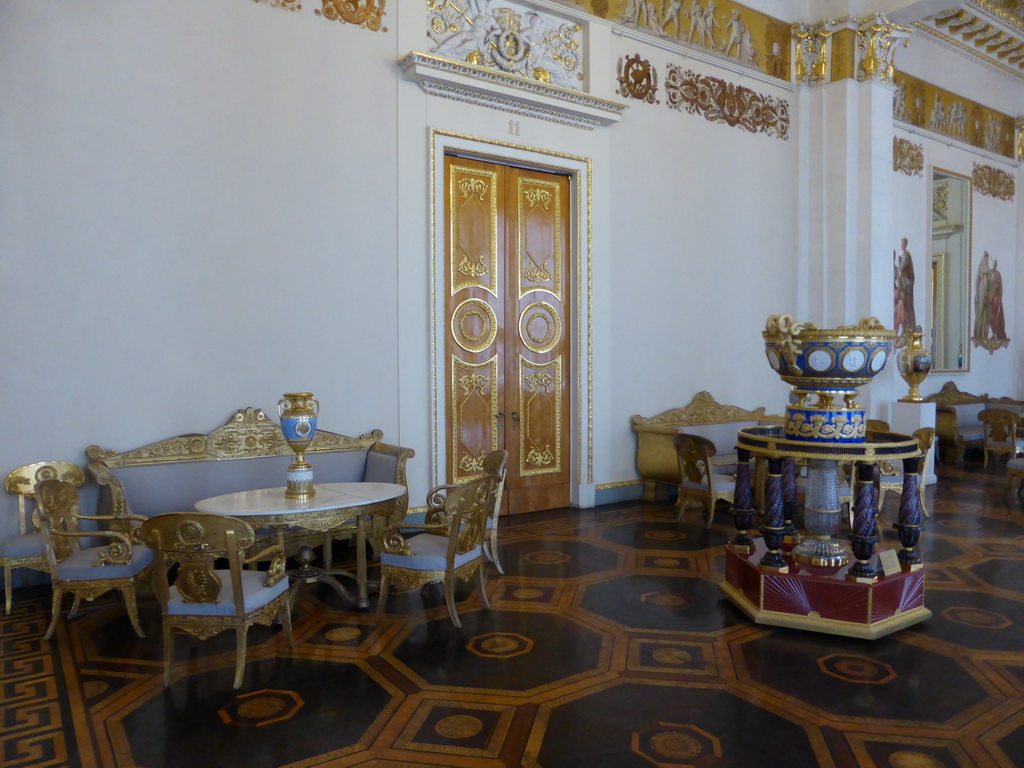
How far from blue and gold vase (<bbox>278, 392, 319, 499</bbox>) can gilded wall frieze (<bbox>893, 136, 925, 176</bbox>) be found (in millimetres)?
10181

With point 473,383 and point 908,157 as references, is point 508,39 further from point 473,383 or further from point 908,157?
point 908,157

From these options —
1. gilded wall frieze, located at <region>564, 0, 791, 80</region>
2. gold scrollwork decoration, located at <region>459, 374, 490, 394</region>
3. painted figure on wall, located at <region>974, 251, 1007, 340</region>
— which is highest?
gilded wall frieze, located at <region>564, 0, 791, 80</region>

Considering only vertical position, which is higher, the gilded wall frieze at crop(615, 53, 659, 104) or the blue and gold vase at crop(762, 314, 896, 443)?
the gilded wall frieze at crop(615, 53, 659, 104)

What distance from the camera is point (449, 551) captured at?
4.28 metres

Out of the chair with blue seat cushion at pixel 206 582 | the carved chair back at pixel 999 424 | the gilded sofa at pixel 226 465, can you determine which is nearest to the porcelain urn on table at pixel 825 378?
the gilded sofa at pixel 226 465

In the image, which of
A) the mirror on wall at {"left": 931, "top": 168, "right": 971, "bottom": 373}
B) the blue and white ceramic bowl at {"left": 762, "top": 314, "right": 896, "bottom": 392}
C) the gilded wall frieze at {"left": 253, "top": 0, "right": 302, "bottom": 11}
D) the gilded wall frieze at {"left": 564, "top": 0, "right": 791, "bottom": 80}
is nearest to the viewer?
the blue and white ceramic bowl at {"left": 762, "top": 314, "right": 896, "bottom": 392}

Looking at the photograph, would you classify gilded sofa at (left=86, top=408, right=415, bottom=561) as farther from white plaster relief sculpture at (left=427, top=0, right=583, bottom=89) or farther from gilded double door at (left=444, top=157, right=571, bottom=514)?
white plaster relief sculpture at (left=427, top=0, right=583, bottom=89)

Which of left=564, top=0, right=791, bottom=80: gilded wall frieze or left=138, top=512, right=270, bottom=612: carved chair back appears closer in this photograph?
left=138, top=512, right=270, bottom=612: carved chair back

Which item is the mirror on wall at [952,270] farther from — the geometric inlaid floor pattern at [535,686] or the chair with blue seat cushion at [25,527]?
the chair with blue seat cushion at [25,527]

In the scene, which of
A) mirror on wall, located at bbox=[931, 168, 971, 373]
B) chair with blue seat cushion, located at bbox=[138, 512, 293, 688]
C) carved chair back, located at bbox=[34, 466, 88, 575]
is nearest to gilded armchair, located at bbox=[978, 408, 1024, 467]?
mirror on wall, located at bbox=[931, 168, 971, 373]

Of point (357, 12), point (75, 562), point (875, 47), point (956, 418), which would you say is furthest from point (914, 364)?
point (75, 562)

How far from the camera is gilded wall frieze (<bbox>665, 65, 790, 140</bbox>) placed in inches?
339

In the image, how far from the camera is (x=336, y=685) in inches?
139

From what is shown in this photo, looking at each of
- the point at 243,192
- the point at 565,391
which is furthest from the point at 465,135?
the point at 565,391
